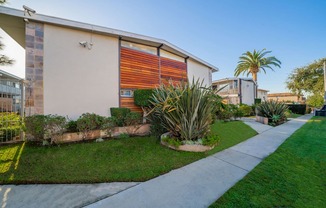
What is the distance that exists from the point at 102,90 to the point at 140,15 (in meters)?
5.53

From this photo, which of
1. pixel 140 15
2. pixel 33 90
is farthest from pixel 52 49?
pixel 140 15

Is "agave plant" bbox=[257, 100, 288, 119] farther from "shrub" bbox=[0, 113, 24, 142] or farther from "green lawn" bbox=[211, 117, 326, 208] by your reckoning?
"shrub" bbox=[0, 113, 24, 142]

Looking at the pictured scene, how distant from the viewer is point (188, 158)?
4.14 metres

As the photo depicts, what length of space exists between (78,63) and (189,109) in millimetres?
6018

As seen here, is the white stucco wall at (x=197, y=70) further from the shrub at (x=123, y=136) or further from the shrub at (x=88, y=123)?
the shrub at (x=88, y=123)

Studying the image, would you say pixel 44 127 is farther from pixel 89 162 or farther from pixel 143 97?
pixel 143 97

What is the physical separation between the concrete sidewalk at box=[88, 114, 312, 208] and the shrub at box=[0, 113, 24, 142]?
5569mm

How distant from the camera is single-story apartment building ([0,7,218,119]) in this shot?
19.9 ft

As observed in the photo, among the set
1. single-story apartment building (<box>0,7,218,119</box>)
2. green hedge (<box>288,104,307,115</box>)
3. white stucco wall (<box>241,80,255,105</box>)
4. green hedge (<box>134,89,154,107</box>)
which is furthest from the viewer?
white stucco wall (<box>241,80,255,105</box>)

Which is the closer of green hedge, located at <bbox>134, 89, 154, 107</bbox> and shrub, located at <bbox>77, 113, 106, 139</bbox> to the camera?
shrub, located at <bbox>77, 113, 106, 139</bbox>

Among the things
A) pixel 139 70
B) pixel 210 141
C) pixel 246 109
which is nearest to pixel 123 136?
pixel 210 141

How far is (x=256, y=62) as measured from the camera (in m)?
24.1

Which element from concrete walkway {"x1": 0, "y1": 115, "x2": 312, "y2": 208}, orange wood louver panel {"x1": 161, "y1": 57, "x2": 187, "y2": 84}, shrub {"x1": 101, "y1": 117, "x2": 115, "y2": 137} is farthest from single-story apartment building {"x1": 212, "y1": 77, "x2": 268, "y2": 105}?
concrete walkway {"x1": 0, "y1": 115, "x2": 312, "y2": 208}

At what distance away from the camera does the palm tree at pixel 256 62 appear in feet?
78.7
